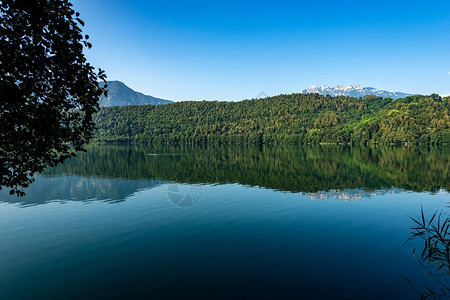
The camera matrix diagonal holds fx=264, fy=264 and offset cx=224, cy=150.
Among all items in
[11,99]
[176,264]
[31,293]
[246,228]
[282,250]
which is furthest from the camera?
[246,228]

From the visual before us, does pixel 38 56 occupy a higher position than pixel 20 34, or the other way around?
pixel 20 34

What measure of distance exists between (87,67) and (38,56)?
2239 mm

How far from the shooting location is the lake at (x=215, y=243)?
16969mm

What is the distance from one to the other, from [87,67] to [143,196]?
1342 inches

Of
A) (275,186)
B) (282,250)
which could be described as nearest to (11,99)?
(282,250)

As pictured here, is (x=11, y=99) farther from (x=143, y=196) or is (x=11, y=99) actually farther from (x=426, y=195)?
(x=426, y=195)

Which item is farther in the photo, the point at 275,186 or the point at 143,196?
the point at 275,186

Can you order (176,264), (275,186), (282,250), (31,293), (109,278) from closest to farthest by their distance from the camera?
(31,293), (109,278), (176,264), (282,250), (275,186)

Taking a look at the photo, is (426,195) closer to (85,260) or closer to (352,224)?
(352,224)

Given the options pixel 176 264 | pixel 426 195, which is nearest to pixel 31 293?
pixel 176 264

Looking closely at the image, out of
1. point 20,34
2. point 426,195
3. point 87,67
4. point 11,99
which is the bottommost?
point 426,195

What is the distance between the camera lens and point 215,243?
949 inches

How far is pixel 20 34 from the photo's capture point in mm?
12891

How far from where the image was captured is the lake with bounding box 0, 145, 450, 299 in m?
17.0
